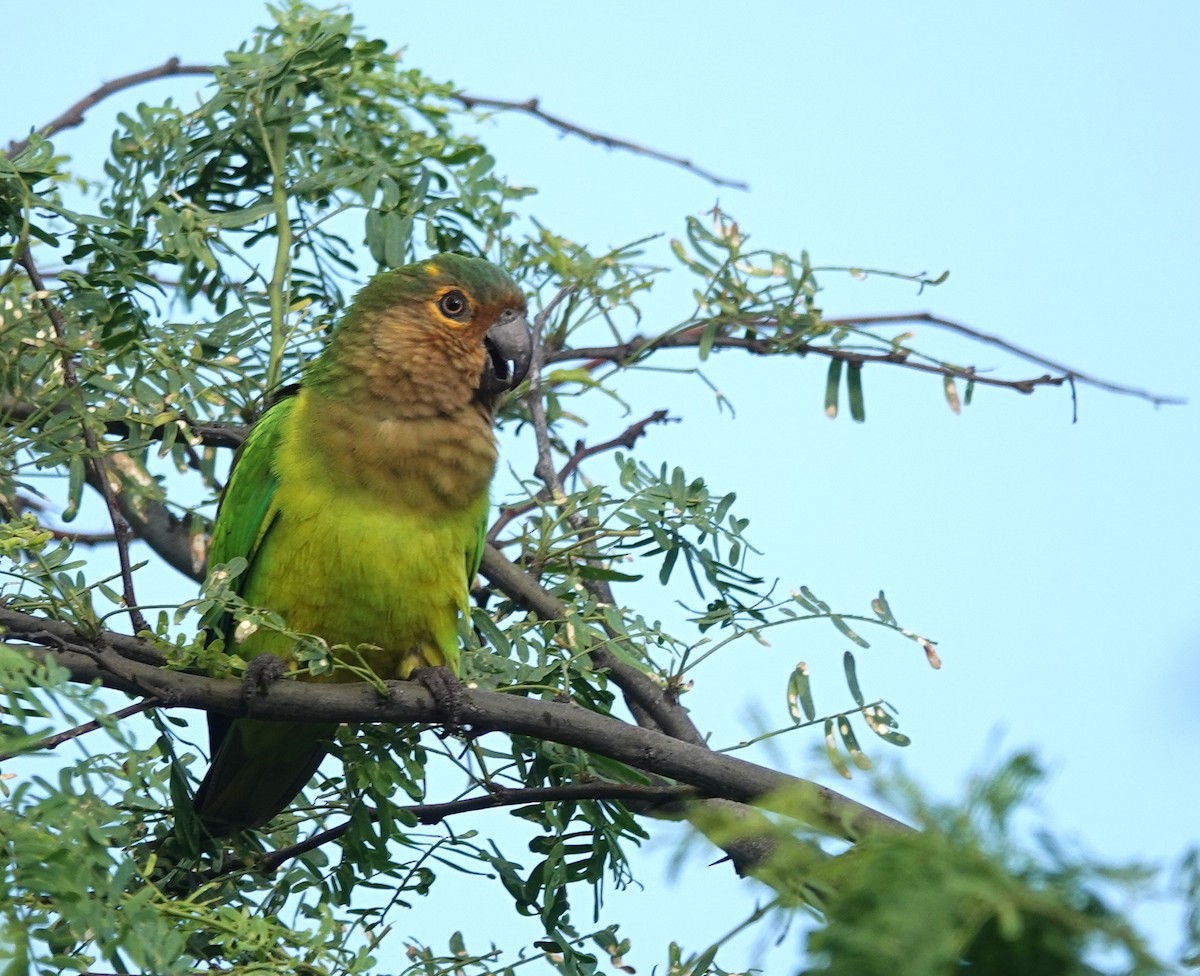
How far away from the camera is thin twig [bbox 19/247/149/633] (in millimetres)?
2164

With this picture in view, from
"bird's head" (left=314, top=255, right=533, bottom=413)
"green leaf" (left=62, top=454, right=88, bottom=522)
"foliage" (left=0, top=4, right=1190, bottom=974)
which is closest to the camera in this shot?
"foliage" (left=0, top=4, right=1190, bottom=974)

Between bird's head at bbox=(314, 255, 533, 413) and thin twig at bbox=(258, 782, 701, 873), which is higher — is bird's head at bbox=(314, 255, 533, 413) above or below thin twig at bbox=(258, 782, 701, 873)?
above

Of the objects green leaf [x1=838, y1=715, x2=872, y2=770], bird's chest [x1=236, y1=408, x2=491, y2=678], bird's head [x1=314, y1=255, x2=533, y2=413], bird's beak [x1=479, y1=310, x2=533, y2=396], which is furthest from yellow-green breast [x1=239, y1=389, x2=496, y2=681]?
green leaf [x1=838, y1=715, x2=872, y2=770]

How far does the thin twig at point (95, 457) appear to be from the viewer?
2.16 m

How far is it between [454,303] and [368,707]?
1.32 m

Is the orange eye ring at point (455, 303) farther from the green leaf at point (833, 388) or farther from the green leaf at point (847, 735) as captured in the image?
the green leaf at point (847, 735)

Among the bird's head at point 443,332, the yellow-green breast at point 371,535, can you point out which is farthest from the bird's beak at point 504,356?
the yellow-green breast at point 371,535

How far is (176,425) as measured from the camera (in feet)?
8.77

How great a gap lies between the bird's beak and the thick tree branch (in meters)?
1.16

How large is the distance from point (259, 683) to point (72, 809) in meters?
0.48

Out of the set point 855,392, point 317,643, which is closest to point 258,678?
point 317,643

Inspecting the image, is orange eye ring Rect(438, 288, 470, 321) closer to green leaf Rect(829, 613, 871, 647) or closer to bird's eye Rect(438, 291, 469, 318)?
bird's eye Rect(438, 291, 469, 318)

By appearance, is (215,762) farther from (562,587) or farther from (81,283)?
(81,283)

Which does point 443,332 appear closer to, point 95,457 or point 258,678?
point 95,457
